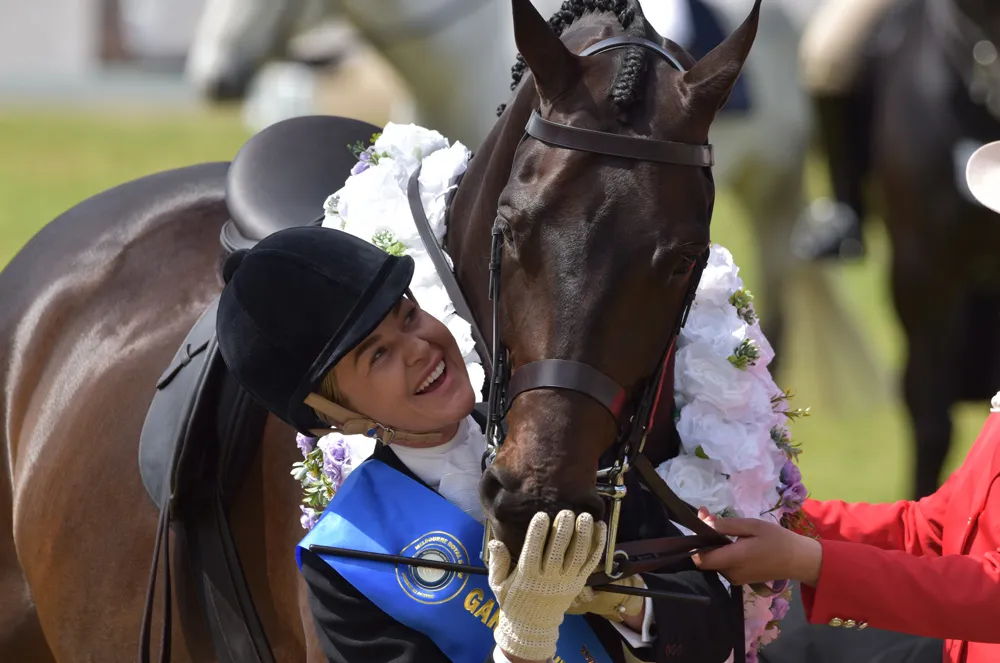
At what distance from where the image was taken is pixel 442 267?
2.44 meters

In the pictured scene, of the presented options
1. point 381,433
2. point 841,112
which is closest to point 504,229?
point 381,433

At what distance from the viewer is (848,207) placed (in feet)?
23.6

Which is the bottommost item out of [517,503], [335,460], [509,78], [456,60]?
[517,503]

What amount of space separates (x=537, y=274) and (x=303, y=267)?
1.14 ft

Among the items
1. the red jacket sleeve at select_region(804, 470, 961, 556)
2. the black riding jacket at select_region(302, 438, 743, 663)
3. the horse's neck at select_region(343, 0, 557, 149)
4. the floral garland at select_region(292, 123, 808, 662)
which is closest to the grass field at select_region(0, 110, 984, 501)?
the horse's neck at select_region(343, 0, 557, 149)

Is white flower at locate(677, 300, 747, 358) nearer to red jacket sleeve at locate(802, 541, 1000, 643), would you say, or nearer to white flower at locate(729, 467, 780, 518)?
white flower at locate(729, 467, 780, 518)

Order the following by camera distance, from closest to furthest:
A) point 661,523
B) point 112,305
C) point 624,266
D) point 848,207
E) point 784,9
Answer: point 624,266
point 661,523
point 112,305
point 848,207
point 784,9

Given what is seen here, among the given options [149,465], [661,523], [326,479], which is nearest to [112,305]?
[149,465]

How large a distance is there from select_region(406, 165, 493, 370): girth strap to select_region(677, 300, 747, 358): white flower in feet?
1.17

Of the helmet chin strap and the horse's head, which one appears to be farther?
the helmet chin strap

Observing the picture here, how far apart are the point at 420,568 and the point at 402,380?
0.89ft

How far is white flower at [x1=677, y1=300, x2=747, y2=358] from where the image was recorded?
246 cm

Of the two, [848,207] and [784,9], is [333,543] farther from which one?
[784,9]

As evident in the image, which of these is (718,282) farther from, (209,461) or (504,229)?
(209,461)
